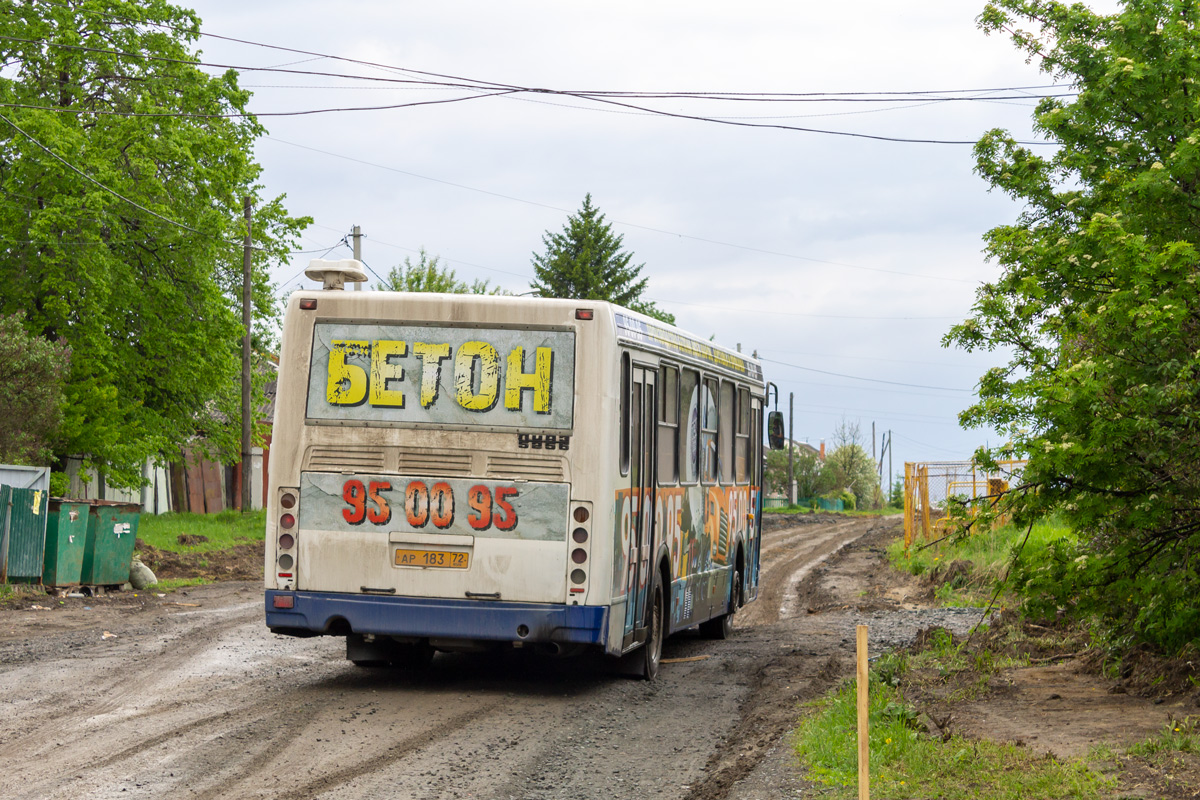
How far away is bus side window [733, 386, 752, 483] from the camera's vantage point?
15.7 meters

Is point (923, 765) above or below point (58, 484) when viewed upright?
below

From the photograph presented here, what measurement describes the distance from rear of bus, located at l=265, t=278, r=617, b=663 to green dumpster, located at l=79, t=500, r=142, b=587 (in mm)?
10982

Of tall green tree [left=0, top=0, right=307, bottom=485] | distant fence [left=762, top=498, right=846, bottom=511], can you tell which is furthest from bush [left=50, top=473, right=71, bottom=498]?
distant fence [left=762, top=498, right=846, bottom=511]

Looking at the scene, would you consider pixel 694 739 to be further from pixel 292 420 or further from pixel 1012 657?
pixel 1012 657

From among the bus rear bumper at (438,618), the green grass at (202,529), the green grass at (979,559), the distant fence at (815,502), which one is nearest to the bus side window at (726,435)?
the bus rear bumper at (438,618)

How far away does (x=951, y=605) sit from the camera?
2088cm

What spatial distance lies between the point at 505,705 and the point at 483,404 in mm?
2325

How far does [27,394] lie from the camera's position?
81.1ft

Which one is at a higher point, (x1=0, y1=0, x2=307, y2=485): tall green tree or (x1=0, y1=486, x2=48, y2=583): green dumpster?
(x1=0, y1=0, x2=307, y2=485): tall green tree

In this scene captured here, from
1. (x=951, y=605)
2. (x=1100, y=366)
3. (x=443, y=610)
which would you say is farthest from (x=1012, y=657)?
(x=951, y=605)

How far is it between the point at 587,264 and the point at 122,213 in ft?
107

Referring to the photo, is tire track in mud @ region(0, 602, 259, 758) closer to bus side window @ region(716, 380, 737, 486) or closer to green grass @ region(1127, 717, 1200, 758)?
bus side window @ region(716, 380, 737, 486)

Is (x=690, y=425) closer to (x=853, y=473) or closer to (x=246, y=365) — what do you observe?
(x=246, y=365)

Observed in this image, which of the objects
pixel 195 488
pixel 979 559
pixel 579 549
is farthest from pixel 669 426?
pixel 195 488
